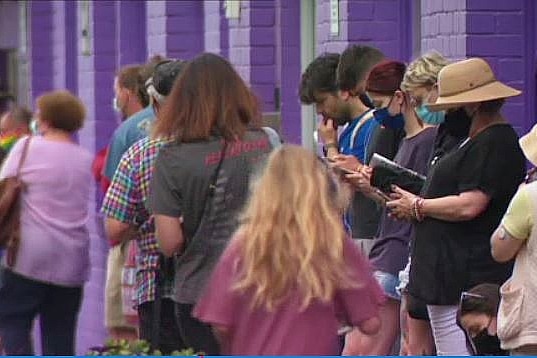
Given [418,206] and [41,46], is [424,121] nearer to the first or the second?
[418,206]

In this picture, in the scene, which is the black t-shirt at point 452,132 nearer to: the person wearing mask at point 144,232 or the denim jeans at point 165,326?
the person wearing mask at point 144,232

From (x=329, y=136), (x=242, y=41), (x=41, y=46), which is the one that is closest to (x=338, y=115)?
(x=329, y=136)

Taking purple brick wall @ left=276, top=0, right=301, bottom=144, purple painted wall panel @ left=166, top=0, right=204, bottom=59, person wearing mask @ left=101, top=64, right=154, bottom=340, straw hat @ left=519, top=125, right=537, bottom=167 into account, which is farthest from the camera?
purple painted wall panel @ left=166, top=0, right=204, bottom=59

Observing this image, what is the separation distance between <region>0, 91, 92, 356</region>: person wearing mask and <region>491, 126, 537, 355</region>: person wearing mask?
359 centimetres

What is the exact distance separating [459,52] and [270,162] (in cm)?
343

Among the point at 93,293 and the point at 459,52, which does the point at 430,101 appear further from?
the point at 93,293

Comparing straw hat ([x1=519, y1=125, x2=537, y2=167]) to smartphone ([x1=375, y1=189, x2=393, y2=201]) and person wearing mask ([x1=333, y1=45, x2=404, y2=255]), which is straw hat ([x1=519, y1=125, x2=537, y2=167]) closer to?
smartphone ([x1=375, y1=189, x2=393, y2=201])

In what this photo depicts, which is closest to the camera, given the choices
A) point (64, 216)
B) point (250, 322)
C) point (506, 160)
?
point (250, 322)

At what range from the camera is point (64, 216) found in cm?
1085

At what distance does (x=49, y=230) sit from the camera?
35.4ft

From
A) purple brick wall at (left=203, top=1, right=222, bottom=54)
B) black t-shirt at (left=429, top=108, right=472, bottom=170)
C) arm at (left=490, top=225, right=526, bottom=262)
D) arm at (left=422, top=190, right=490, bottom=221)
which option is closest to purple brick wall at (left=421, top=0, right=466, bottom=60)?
black t-shirt at (left=429, top=108, right=472, bottom=170)

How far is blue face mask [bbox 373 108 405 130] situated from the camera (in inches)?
372

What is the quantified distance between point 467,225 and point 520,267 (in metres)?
0.90

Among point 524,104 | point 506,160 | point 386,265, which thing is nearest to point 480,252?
point 506,160
